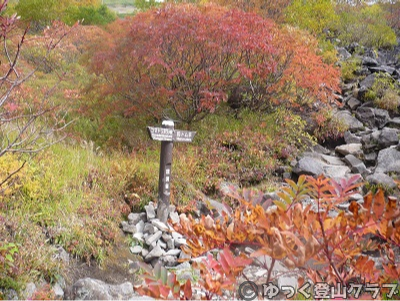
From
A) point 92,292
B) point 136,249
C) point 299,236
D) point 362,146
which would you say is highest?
point 299,236

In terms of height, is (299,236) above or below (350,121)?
above

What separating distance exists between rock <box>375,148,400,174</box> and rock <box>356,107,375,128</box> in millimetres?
1998

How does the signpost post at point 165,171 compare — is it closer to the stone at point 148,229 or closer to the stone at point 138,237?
the stone at point 148,229

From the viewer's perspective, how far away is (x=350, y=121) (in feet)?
29.8

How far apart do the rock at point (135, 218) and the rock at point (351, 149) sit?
5.01 metres

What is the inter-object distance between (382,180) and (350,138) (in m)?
2.47

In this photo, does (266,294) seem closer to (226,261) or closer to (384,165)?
(226,261)

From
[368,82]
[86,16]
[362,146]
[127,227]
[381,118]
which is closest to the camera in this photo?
[127,227]

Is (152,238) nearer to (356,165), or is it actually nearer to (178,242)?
(178,242)

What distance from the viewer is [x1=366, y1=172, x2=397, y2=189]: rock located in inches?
237

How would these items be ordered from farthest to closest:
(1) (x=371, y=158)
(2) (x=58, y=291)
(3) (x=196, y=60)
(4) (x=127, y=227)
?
(1) (x=371, y=158) → (3) (x=196, y=60) → (4) (x=127, y=227) → (2) (x=58, y=291)

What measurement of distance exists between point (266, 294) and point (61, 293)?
2.87 meters

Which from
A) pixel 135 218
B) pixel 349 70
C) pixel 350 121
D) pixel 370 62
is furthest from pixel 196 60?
pixel 370 62

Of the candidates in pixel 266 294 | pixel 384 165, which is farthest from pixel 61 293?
pixel 384 165
